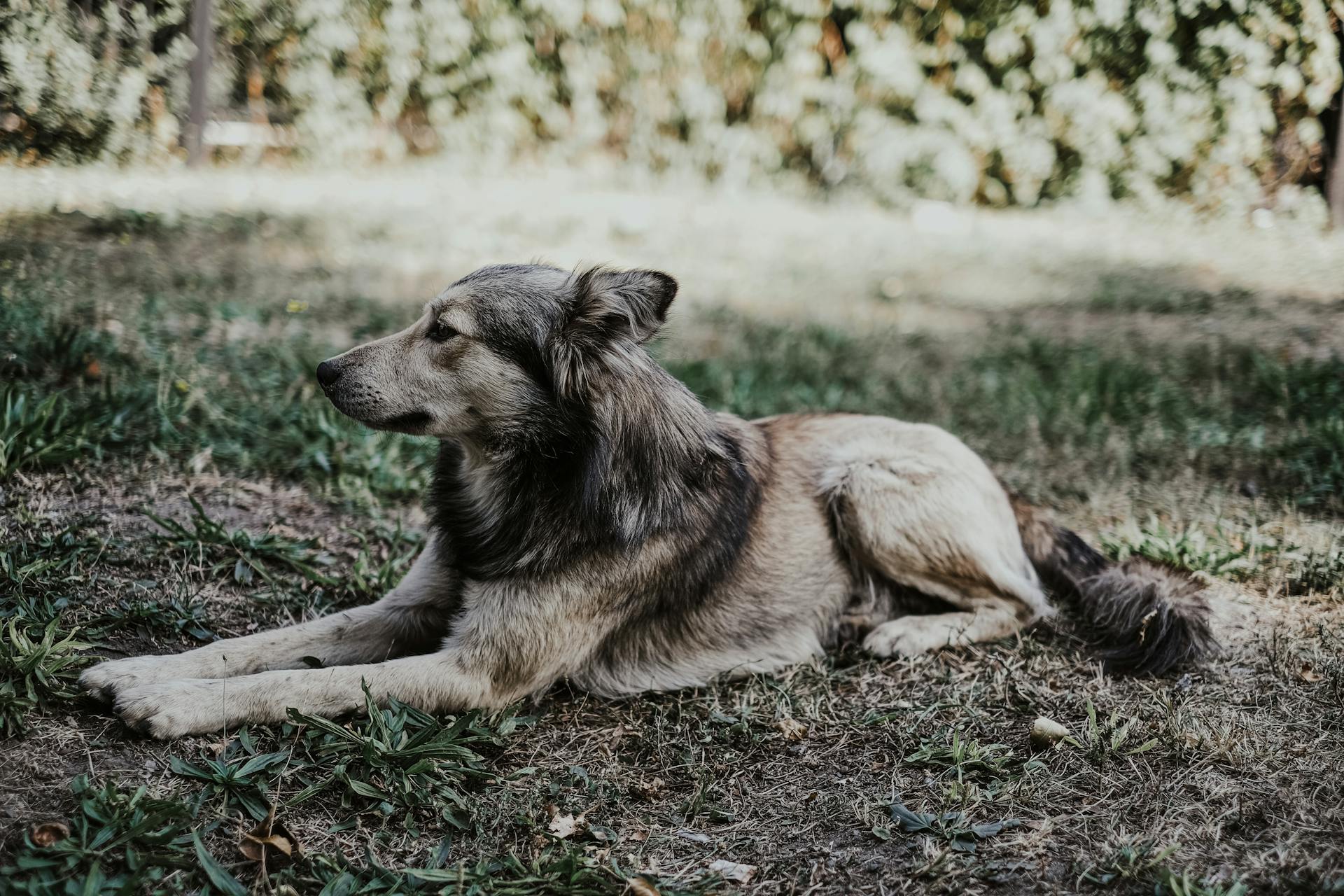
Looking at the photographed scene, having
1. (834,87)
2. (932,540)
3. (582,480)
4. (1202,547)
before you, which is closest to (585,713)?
(582,480)

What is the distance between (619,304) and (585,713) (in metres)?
1.38

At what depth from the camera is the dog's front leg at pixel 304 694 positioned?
111 inches

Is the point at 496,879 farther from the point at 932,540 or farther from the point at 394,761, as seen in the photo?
the point at 932,540

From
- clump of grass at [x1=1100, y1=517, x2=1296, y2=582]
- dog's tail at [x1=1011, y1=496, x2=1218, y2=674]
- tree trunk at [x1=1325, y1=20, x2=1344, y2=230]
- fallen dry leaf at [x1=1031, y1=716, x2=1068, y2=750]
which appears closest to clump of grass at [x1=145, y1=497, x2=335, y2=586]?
fallen dry leaf at [x1=1031, y1=716, x2=1068, y2=750]

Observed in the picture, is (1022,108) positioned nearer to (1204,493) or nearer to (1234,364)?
(1234,364)

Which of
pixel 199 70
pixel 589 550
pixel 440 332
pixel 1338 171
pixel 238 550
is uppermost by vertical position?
pixel 199 70

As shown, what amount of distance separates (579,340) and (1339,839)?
2564mm

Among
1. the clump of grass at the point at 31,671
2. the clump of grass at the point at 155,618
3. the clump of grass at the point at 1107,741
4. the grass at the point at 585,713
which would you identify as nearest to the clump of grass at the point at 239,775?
the grass at the point at 585,713

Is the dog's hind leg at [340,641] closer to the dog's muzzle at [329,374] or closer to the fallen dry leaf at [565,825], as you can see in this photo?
the dog's muzzle at [329,374]

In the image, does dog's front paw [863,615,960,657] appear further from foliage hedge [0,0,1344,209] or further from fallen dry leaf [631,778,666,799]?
foliage hedge [0,0,1344,209]

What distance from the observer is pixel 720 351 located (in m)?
6.88

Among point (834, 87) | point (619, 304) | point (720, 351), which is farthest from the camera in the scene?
point (834, 87)

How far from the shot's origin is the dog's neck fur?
3236 millimetres

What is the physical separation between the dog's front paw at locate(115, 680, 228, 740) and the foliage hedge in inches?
267
